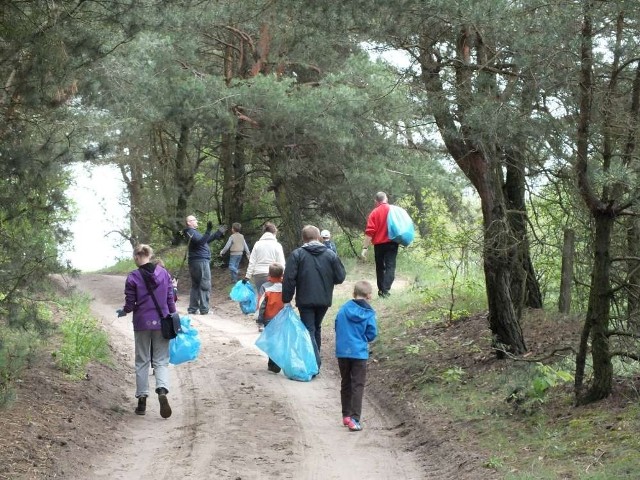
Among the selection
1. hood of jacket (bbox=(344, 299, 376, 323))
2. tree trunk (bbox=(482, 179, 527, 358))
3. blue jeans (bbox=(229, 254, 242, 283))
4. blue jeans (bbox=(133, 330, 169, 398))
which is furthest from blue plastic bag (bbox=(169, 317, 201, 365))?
blue jeans (bbox=(229, 254, 242, 283))

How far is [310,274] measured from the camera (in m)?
11.5

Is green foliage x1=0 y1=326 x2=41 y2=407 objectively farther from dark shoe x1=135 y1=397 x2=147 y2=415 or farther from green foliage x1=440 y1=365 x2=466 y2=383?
green foliage x1=440 y1=365 x2=466 y2=383

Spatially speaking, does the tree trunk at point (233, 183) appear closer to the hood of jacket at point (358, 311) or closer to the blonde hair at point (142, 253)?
the blonde hair at point (142, 253)

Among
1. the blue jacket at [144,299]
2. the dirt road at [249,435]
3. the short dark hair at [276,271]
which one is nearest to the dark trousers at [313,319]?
the dirt road at [249,435]

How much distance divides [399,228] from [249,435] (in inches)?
330

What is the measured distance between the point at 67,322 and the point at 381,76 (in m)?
9.19

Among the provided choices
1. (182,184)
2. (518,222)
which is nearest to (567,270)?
(518,222)

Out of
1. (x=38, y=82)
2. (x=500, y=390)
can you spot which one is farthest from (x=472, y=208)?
(x=38, y=82)

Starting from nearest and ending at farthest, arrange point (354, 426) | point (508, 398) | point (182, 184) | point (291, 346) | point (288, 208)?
point (508, 398)
point (354, 426)
point (291, 346)
point (288, 208)
point (182, 184)

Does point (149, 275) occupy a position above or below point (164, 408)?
above

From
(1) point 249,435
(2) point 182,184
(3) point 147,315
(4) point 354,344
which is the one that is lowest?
(1) point 249,435

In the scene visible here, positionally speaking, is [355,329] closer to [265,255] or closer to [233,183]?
[265,255]

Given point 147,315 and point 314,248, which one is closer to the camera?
point 147,315

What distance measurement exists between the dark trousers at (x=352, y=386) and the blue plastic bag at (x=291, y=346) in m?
2.20
